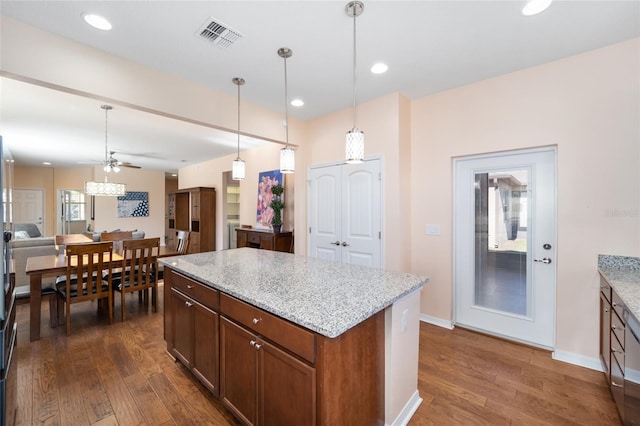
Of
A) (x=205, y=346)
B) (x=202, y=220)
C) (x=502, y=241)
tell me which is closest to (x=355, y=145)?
(x=205, y=346)

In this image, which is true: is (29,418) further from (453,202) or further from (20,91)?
(453,202)

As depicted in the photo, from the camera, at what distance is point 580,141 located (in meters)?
2.49

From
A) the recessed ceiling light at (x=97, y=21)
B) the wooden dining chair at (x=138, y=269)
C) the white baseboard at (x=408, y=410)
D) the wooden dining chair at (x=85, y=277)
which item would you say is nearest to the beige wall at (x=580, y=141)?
the white baseboard at (x=408, y=410)

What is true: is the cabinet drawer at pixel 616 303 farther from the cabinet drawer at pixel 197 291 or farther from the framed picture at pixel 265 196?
the framed picture at pixel 265 196

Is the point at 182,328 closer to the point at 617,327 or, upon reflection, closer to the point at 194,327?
the point at 194,327

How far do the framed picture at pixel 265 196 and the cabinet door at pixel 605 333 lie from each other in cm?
436

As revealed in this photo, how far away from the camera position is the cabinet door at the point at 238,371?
1569 mm

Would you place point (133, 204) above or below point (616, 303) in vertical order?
above

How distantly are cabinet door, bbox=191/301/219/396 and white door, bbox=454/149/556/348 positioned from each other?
2.72 meters

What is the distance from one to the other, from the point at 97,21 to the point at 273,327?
8.34ft

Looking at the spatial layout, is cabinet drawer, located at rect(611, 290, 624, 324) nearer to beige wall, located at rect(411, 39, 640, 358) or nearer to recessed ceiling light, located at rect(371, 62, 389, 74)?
beige wall, located at rect(411, 39, 640, 358)

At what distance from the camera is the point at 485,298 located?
3125 millimetres

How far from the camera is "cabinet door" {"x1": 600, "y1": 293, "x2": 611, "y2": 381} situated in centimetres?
207

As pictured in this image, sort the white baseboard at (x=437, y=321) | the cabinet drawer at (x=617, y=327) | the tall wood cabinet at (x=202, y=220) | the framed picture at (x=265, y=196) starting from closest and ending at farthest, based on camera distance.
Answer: the cabinet drawer at (x=617, y=327)
the white baseboard at (x=437, y=321)
the framed picture at (x=265, y=196)
the tall wood cabinet at (x=202, y=220)
